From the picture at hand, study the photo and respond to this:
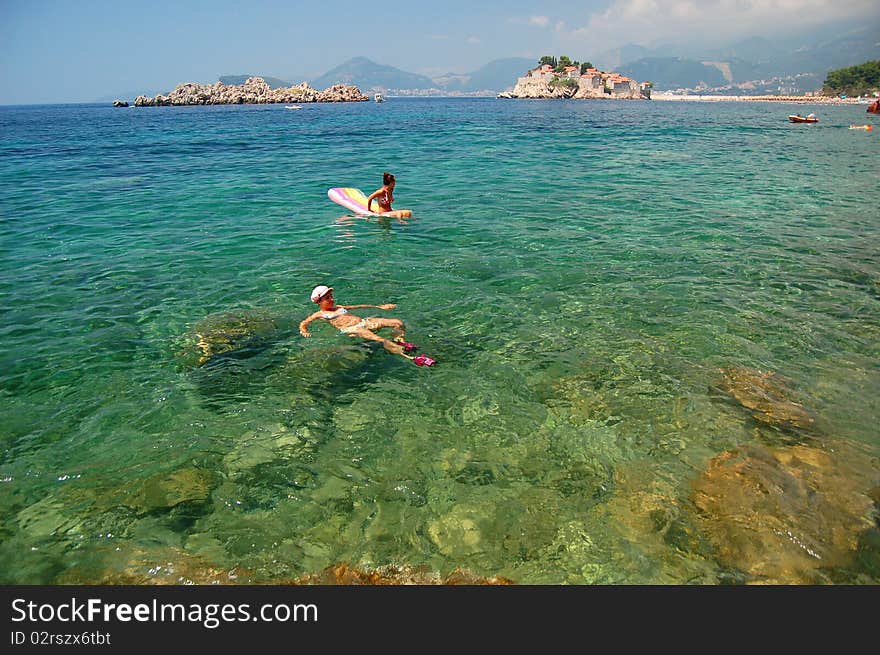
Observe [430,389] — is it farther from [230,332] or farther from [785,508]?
[785,508]

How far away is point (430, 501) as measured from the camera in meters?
5.53

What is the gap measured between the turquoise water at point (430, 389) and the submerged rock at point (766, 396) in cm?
14

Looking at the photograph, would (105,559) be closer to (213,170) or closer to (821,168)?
(213,170)

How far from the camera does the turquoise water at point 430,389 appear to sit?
501cm

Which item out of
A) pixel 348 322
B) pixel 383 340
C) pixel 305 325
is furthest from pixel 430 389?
pixel 305 325

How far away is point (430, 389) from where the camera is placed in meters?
7.58

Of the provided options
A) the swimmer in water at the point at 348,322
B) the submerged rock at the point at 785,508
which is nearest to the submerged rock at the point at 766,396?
the submerged rock at the point at 785,508

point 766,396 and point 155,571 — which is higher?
point 766,396

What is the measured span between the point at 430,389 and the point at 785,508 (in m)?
4.74

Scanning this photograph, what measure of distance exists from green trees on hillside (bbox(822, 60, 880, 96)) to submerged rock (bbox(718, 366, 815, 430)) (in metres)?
200

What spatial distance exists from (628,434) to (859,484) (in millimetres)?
2542

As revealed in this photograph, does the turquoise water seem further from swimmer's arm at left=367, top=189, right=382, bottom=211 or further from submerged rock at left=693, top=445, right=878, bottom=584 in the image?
swimmer's arm at left=367, top=189, right=382, bottom=211

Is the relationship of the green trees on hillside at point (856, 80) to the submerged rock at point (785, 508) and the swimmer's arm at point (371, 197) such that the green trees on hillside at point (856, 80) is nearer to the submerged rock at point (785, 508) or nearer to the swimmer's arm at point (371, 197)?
the swimmer's arm at point (371, 197)
